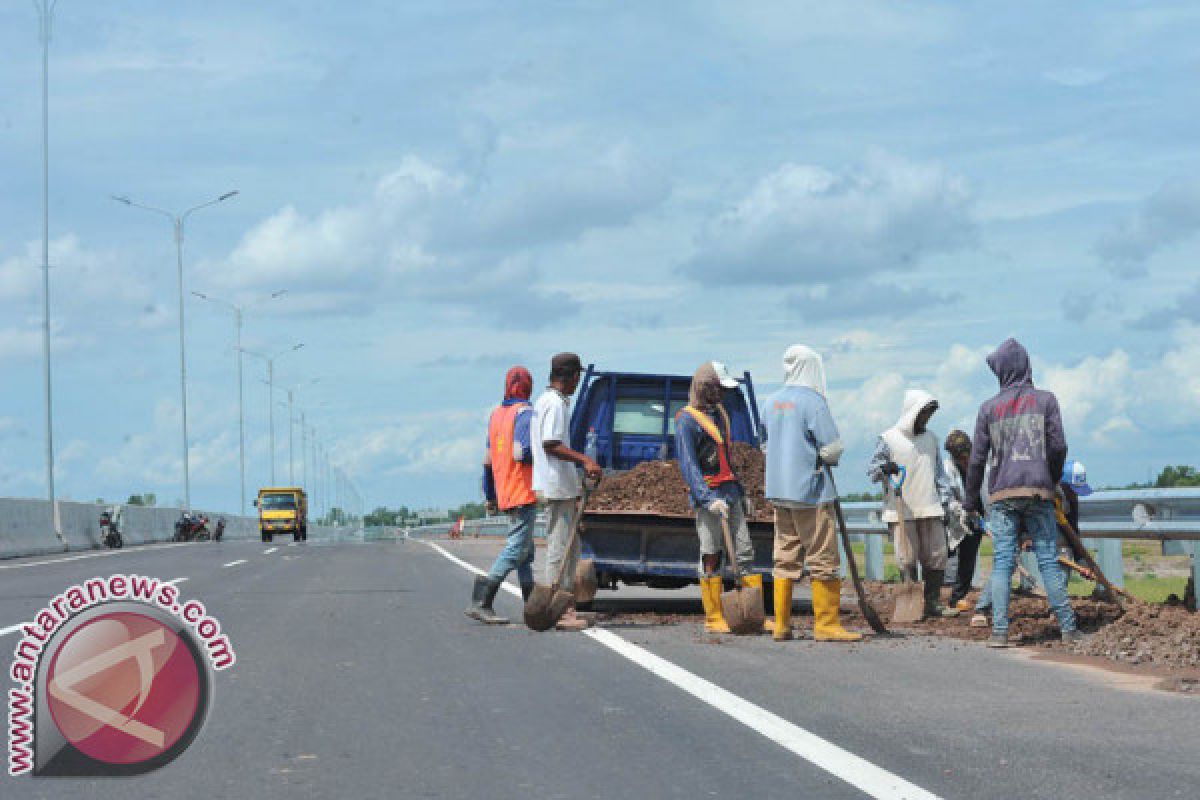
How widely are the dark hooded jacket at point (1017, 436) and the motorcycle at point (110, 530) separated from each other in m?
35.1

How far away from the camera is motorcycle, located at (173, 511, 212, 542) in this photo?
5744 centimetres

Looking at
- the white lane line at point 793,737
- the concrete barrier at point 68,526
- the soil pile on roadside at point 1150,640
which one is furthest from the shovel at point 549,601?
the concrete barrier at point 68,526

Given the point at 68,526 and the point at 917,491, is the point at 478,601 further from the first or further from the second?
the point at 68,526

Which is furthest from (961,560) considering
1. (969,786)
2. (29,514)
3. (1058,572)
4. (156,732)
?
(29,514)

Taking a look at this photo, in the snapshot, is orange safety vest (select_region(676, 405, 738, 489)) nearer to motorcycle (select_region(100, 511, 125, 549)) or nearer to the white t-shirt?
the white t-shirt

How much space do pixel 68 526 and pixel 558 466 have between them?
31.6m

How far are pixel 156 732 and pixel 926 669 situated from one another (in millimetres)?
5689

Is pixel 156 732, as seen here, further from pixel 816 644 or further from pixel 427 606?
pixel 427 606

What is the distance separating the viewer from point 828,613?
11.4m

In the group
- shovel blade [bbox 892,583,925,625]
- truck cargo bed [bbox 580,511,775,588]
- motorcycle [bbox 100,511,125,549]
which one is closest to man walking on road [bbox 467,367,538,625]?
truck cargo bed [bbox 580,511,775,588]

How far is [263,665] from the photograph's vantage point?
9.81m

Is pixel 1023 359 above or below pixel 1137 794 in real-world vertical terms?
above

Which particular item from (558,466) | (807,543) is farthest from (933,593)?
(558,466)

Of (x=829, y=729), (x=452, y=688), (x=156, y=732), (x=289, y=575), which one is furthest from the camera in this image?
(x=289, y=575)
